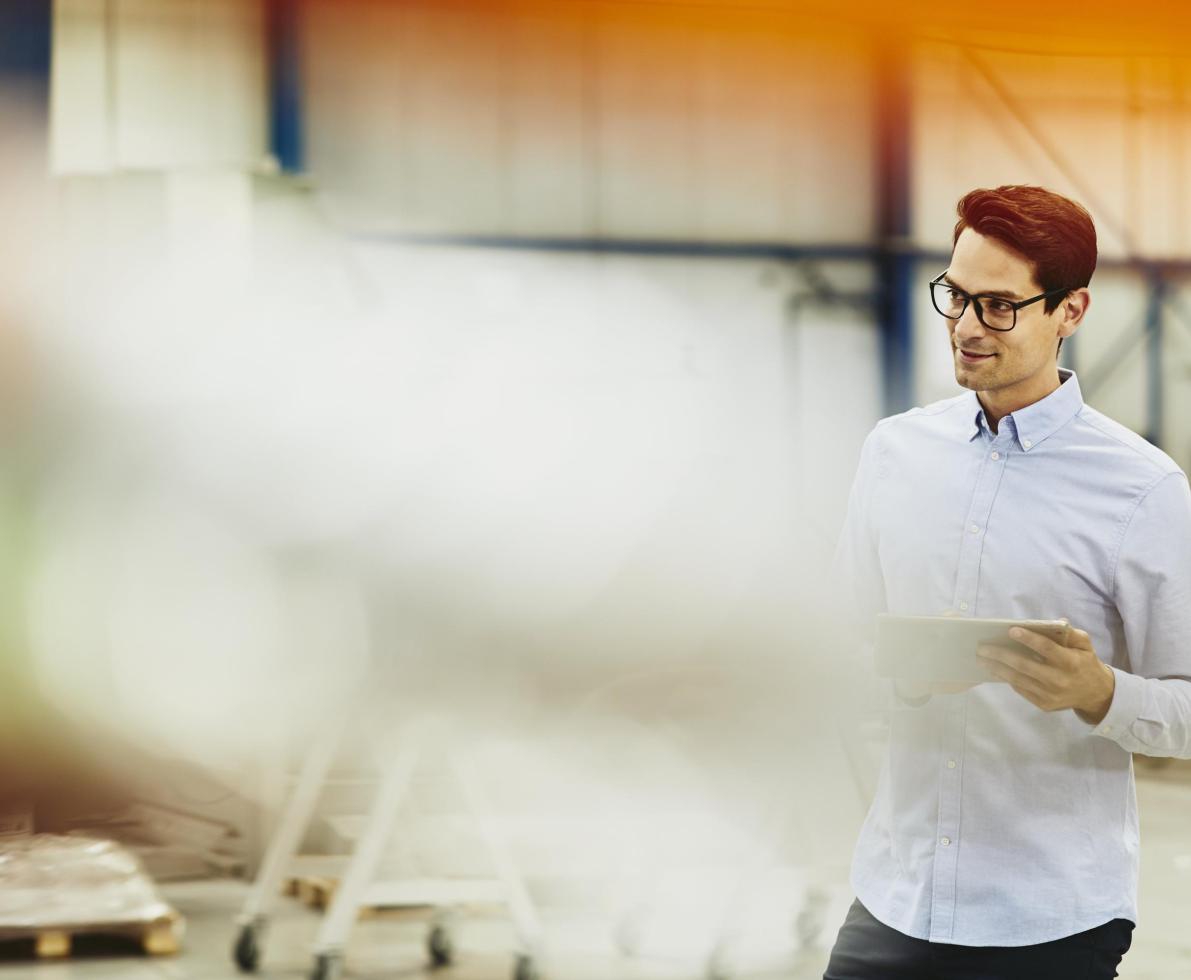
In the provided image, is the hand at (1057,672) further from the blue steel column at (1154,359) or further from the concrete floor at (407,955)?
the blue steel column at (1154,359)

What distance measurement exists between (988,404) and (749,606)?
7.16 meters

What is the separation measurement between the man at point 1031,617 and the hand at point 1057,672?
0.10 feet

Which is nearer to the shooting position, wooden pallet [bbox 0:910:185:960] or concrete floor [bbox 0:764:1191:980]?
concrete floor [bbox 0:764:1191:980]

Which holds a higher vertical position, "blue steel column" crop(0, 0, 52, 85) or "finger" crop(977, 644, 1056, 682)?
"blue steel column" crop(0, 0, 52, 85)

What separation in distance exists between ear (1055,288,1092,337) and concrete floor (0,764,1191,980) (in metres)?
3.39

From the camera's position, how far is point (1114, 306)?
10.1 meters

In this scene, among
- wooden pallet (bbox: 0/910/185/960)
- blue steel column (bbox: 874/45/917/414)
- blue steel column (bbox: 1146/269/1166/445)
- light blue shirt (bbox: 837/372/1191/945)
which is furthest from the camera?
blue steel column (bbox: 1146/269/1166/445)

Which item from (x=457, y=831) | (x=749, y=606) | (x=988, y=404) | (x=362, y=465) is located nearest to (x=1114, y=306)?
(x=749, y=606)

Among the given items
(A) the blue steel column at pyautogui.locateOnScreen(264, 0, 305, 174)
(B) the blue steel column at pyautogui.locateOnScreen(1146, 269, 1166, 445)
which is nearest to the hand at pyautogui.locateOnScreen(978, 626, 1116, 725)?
(A) the blue steel column at pyautogui.locateOnScreen(264, 0, 305, 174)

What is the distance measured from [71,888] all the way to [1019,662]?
411cm

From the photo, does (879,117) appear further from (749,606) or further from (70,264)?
(70,264)

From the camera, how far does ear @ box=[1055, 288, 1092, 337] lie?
1.74m

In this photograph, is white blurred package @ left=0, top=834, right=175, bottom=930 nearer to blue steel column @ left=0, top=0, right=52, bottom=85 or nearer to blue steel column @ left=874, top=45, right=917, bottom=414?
blue steel column @ left=0, top=0, right=52, bottom=85

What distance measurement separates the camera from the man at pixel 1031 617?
169cm
